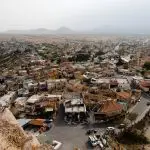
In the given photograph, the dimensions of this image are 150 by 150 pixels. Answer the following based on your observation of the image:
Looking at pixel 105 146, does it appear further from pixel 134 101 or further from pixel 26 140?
pixel 26 140

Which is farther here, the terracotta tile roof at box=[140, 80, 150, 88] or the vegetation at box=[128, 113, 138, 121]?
the terracotta tile roof at box=[140, 80, 150, 88]

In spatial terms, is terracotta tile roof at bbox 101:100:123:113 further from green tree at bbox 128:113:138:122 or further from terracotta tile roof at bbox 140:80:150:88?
terracotta tile roof at bbox 140:80:150:88

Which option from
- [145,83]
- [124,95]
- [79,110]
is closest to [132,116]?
[79,110]

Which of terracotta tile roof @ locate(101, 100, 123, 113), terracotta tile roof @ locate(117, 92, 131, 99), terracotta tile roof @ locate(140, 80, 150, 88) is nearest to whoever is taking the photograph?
terracotta tile roof @ locate(101, 100, 123, 113)

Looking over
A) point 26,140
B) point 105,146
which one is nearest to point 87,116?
point 105,146

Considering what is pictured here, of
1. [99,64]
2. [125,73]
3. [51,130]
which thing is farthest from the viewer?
[99,64]

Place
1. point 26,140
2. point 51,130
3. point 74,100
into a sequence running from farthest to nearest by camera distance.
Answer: point 74,100, point 51,130, point 26,140

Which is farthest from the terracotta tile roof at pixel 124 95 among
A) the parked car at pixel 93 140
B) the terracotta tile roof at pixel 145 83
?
the parked car at pixel 93 140

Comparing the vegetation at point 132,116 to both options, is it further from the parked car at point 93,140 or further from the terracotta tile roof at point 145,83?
the terracotta tile roof at point 145,83

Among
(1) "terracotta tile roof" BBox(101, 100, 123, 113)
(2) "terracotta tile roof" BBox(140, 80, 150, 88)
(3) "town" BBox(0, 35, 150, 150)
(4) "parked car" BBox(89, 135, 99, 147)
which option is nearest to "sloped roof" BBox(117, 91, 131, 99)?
(3) "town" BBox(0, 35, 150, 150)
